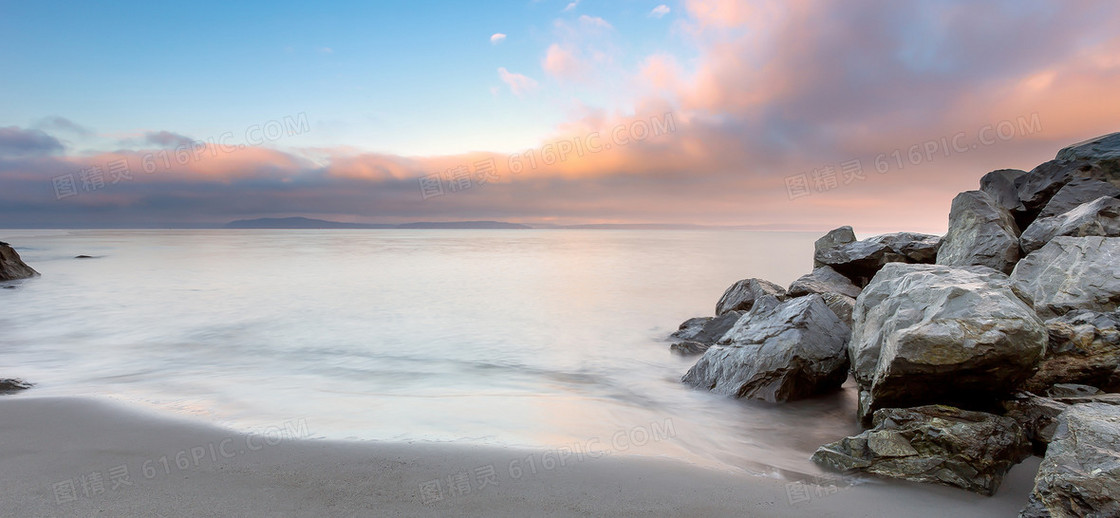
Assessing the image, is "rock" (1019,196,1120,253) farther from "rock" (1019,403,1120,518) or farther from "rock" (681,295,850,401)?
"rock" (1019,403,1120,518)

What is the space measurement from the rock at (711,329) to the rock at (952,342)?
14.9 feet

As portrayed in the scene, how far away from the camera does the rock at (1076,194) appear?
8.42 metres

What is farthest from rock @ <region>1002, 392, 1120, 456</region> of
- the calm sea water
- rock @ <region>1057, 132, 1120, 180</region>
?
rock @ <region>1057, 132, 1120, 180</region>

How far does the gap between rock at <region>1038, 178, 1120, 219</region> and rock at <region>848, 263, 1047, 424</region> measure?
17.5 feet

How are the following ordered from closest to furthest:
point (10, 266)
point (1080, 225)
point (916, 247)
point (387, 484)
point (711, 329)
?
1. point (387, 484)
2. point (1080, 225)
3. point (916, 247)
4. point (711, 329)
5. point (10, 266)

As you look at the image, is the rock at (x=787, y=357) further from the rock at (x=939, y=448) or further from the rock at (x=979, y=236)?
the rock at (x=979, y=236)

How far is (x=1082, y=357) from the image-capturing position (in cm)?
478

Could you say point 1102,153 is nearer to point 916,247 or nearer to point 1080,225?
point 916,247

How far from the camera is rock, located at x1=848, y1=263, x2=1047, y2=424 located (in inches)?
156

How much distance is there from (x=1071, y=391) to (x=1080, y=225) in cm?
361

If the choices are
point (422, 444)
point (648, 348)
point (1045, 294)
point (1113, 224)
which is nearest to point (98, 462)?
point (422, 444)

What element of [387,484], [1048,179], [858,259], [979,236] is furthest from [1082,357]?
[1048,179]

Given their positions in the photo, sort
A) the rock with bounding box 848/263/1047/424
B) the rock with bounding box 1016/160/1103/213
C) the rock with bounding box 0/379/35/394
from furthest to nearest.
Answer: the rock with bounding box 1016/160/1103/213 < the rock with bounding box 0/379/35/394 < the rock with bounding box 848/263/1047/424

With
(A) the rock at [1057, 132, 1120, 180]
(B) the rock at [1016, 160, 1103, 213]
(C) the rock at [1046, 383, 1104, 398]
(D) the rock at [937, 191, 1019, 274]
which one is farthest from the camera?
(B) the rock at [1016, 160, 1103, 213]
